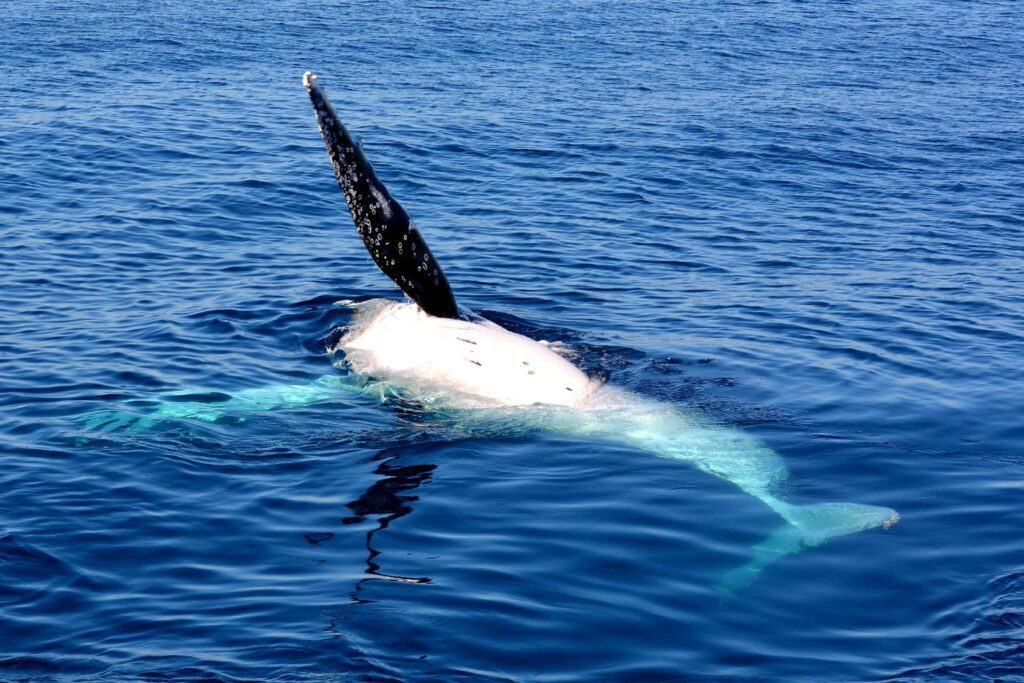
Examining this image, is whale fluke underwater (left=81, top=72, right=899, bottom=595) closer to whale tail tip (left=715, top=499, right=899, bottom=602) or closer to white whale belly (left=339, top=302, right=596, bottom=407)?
white whale belly (left=339, top=302, right=596, bottom=407)

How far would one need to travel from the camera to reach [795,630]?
8.73m

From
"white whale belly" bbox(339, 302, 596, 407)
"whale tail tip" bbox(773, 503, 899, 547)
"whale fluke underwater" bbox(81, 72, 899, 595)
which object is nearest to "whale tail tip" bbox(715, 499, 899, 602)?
"whale tail tip" bbox(773, 503, 899, 547)

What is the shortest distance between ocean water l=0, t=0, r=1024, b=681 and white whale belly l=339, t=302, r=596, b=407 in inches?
23.9

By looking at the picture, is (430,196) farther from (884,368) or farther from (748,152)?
(884,368)

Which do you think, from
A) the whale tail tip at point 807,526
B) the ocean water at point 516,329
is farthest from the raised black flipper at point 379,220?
the whale tail tip at point 807,526

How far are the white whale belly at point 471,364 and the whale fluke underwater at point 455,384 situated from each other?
11 millimetres

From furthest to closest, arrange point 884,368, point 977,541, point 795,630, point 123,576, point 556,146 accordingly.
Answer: point 556,146
point 884,368
point 977,541
point 123,576
point 795,630

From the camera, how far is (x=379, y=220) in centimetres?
1269

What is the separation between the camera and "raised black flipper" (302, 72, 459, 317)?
484 inches

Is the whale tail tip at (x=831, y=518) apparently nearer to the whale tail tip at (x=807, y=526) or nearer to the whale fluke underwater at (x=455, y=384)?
the whale tail tip at (x=807, y=526)

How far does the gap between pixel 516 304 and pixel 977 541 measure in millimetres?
8355

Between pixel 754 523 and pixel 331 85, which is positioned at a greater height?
pixel 331 85

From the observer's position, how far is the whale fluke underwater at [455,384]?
12.3m

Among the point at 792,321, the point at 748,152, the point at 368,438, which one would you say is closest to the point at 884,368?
the point at 792,321
